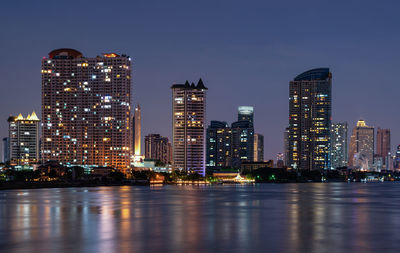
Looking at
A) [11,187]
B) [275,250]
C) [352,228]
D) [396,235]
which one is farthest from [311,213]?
[11,187]

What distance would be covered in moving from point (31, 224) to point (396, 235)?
37.7 metres

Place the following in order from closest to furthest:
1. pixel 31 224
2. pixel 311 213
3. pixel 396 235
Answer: pixel 396 235
pixel 31 224
pixel 311 213

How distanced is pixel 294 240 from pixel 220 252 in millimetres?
9580

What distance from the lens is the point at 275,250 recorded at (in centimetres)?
4259

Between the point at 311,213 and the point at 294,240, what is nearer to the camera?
the point at 294,240

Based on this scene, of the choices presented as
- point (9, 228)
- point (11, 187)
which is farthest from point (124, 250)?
point (11, 187)

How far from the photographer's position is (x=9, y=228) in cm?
5628

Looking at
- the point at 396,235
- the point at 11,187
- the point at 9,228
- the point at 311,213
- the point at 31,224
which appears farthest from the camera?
the point at 11,187

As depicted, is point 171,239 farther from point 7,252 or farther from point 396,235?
point 396,235

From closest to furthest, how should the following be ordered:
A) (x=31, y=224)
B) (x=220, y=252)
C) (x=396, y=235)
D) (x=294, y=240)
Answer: (x=220, y=252) < (x=294, y=240) < (x=396, y=235) < (x=31, y=224)

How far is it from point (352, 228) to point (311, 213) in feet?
57.6

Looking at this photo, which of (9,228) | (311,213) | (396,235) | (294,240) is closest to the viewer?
(294,240)

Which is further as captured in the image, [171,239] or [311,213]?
[311,213]

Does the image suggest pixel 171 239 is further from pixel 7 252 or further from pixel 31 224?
pixel 31 224
